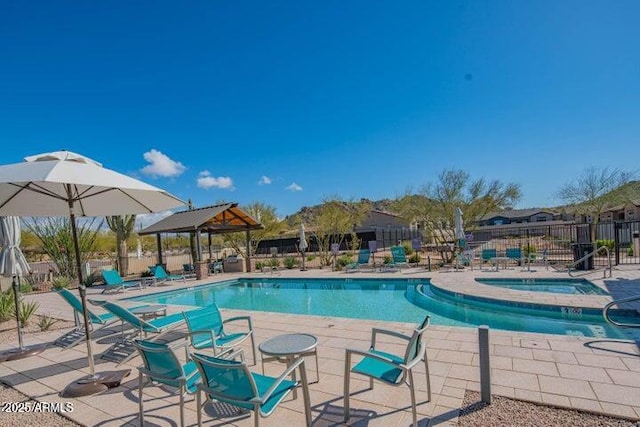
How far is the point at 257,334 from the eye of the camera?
5.58m

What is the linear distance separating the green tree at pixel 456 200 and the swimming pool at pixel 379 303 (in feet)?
18.6

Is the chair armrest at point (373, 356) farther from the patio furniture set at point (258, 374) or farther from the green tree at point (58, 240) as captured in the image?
the green tree at point (58, 240)

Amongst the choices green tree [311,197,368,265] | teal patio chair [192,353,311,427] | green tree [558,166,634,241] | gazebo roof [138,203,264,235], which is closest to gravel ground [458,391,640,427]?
teal patio chair [192,353,311,427]

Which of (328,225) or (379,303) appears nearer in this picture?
(379,303)

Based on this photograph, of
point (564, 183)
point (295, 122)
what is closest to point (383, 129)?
point (295, 122)

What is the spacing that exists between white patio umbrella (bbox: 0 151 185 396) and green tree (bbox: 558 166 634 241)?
30221 millimetres

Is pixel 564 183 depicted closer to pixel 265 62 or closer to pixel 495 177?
pixel 495 177

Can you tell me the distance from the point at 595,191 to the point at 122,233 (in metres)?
32.2

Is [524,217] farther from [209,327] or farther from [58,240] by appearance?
[209,327]

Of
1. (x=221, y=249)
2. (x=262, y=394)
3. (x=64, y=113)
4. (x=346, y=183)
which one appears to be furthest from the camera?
(x=221, y=249)

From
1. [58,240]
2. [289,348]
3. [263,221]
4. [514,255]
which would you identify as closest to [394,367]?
[289,348]

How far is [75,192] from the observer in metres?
4.32

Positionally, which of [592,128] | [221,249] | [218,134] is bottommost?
[221,249]

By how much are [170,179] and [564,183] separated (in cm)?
3125
